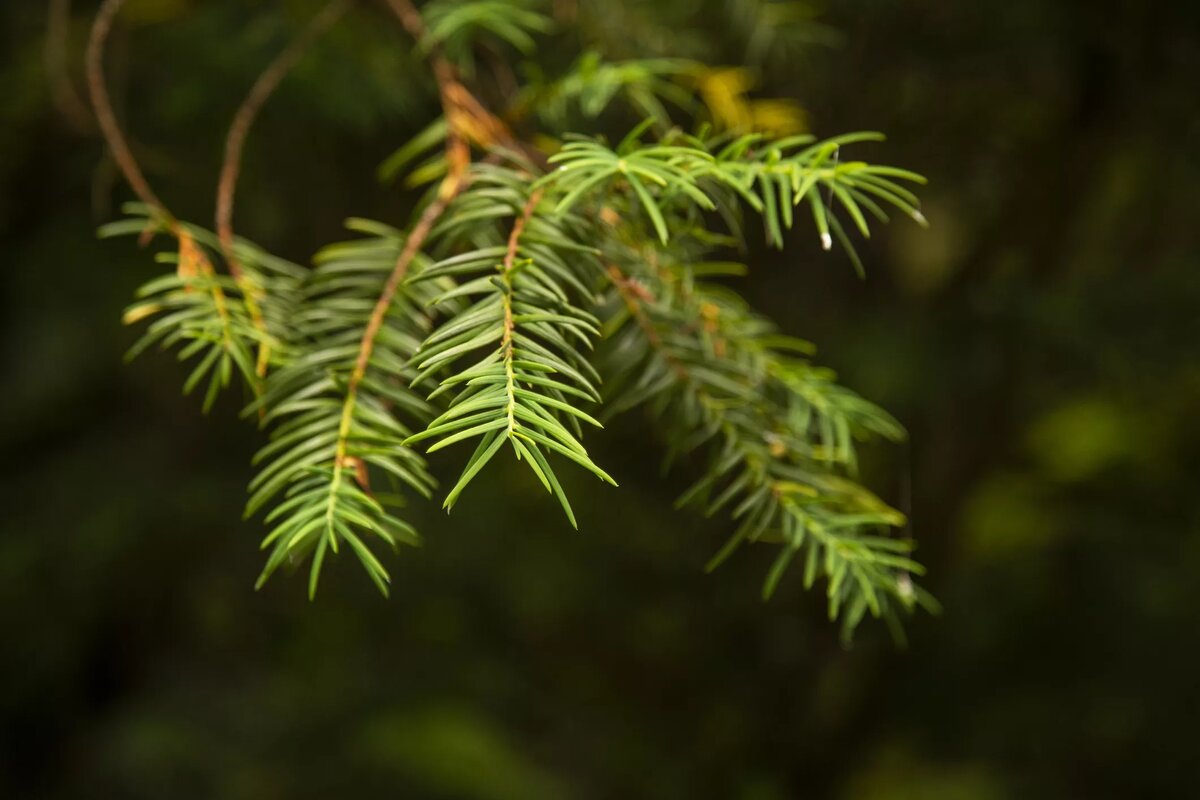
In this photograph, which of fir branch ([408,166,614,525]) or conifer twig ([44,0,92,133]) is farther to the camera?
conifer twig ([44,0,92,133])

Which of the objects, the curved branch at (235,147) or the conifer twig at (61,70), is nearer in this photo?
the curved branch at (235,147)

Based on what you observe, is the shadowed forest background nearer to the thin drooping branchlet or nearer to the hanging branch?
the hanging branch

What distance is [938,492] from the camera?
146 centimetres

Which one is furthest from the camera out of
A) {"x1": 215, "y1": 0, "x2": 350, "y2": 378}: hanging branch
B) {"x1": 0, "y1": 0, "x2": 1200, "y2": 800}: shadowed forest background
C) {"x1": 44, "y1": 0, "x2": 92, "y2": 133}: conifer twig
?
{"x1": 0, "y1": 0, "x2": 1200, "y2": 800}: shadowed forest background

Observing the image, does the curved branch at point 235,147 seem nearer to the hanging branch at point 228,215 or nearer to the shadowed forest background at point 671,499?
the hanging branch at point 228,215

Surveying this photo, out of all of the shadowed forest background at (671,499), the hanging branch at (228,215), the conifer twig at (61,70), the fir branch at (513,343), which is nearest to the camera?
the fir branch at (513,343)

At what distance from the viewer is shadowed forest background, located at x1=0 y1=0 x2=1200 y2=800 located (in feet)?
3.86

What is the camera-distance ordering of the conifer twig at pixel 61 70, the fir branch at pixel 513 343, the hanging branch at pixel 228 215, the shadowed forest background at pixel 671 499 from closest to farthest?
the fir branch at pixel 513 343 → the hanging branch at pixel 228 215 → the conifer twig at pixel 61 70 → the shadowed forest background at pixel 671 499

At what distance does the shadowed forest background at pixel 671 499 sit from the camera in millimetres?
1177

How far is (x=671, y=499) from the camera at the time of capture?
162cm

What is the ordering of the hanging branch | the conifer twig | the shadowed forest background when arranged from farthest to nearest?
1. the shadowed forest background
2. the conifer twig
3. the hanging branch

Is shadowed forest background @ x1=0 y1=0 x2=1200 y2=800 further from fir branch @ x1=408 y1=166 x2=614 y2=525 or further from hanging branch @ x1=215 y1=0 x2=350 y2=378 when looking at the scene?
fir branch @ x1=408 y1=166 x2=614 y2=525

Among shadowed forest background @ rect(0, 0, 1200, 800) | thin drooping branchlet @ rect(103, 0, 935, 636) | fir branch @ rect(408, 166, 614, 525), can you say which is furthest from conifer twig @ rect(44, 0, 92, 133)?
fir branch @ rect(408, 166, 614, 525)

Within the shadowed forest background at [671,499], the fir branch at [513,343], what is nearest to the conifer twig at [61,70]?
the shadowed forest background at [671,499]
